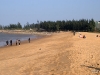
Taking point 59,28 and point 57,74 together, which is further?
point 59,28

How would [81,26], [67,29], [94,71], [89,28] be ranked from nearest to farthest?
[94,71]
[89,28]
[81,26]
[67,29]

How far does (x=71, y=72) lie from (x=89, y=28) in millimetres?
94749

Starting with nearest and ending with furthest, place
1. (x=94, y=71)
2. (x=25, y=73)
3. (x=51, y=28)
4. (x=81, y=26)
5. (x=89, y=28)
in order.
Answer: (x=94, y=71) → (x=25, y=73) → (x=89, y=28) → (x=81, y=26) → (x=51, y=28)

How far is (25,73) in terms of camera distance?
11.4 metres

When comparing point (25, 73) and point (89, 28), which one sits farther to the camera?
point (89, 28)

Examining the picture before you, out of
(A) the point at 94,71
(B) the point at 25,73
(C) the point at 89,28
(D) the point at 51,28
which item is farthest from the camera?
(D) the point at 51,28

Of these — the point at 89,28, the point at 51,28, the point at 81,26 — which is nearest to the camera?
the point at 89,28

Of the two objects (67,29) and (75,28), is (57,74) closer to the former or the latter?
(75,28)

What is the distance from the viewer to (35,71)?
461 inches

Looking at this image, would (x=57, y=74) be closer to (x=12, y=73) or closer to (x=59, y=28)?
(x=12, y=73)

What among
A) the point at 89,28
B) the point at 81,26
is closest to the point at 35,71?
the point at 89,28

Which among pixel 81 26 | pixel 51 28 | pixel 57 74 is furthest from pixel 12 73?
pixel 51 28

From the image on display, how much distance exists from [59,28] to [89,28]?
3365 centimetres

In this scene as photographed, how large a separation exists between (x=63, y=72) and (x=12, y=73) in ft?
9.46
